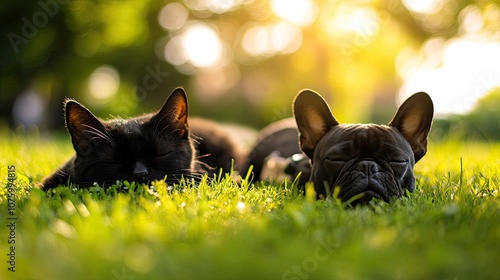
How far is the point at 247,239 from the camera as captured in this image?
2.26 metres

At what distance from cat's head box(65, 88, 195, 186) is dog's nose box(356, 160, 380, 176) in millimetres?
1488

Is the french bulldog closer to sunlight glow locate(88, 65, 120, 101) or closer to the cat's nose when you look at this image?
the cat's nose

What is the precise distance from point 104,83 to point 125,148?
22.2m

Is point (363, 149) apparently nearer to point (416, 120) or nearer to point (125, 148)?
point (416, 120)

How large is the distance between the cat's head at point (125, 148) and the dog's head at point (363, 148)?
1.05 meters

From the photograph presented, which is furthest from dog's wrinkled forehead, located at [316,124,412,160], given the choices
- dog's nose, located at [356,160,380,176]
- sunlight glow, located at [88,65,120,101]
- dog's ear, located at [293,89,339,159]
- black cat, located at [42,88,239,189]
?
sunlight glow, located at [88,65,120,101]

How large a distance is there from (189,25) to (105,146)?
20.0 m

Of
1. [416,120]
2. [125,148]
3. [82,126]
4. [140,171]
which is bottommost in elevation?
[140,171]

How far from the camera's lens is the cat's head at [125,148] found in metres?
4.03

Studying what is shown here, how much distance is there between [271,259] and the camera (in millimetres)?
2062

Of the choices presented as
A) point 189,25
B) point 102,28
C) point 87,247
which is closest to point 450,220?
point 87,247

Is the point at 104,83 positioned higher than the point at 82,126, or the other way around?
the point at 82,126

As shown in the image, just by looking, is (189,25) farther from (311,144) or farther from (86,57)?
(311,144)

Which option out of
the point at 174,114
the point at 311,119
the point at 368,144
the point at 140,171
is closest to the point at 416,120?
the point at 368,144
